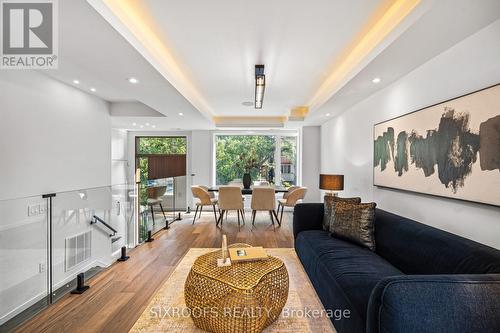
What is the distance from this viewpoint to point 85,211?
11.9 feet

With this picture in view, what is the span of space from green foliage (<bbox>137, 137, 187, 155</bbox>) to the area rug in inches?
219

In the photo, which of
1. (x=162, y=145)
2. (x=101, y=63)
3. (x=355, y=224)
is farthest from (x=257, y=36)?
(x=162, y=145)

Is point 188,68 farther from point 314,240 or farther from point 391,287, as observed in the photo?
point 391,287

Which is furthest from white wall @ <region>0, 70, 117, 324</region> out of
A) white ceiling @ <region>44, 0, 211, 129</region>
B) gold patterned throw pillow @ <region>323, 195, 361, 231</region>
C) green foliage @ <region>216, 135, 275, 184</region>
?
green foliage @ <region>216, 135, 275, 184</region>

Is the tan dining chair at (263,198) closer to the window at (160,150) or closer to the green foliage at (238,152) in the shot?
the green foliage at (238,152)

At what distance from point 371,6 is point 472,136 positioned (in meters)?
1.30

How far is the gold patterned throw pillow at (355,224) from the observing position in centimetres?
263

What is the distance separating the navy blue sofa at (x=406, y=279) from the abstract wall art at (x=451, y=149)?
0.39 m

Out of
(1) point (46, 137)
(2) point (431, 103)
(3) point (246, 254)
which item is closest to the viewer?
(3) point (246, 254)

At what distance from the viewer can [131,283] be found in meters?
2.88

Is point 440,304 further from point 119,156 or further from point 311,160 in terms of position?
point 119,156

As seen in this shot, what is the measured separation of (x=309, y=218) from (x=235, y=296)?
6.27 feet

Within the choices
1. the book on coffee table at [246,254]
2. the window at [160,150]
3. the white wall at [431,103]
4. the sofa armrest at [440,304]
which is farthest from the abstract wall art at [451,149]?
the window at [160,150]

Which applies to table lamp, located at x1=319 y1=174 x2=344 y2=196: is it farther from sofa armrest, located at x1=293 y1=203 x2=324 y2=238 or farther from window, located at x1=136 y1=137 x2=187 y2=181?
window, located at x1=136 y1=137 x2=187 y2=181
